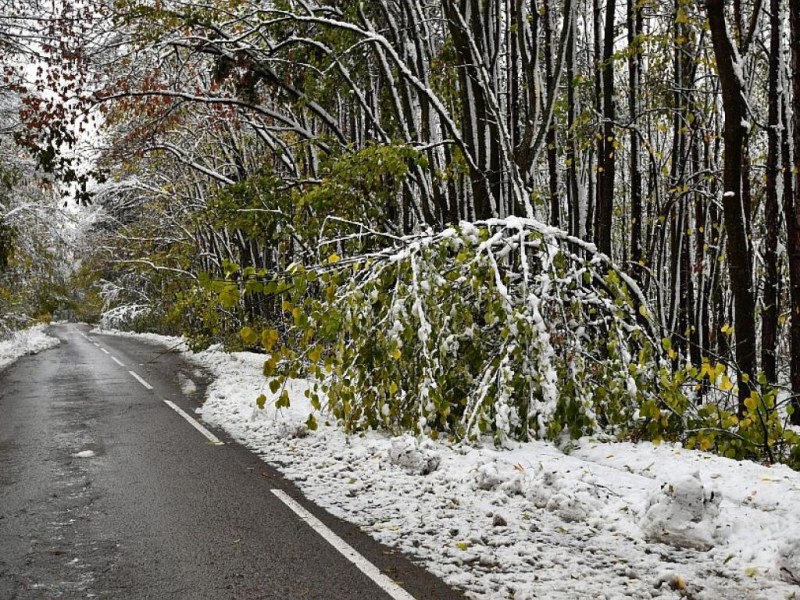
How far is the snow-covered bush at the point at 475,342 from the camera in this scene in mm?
7645

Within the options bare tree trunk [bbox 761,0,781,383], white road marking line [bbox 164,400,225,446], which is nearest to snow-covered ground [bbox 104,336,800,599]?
white road marking line [bbox 164,400,225,446]

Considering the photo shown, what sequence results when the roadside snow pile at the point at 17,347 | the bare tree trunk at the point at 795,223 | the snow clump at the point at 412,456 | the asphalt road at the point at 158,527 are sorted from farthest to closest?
the roadside snow pile at the point at 17,347 < the snow clump at the point at 412,456 < the bare tree trunk at the point at 795,223 < the asphalt road at the point at 158,527

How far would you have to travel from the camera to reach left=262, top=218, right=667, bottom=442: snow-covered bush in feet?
25.1

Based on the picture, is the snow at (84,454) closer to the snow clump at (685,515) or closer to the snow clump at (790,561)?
the snow clump at (685,515)

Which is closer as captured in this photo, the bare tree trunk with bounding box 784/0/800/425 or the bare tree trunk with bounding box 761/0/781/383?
the bare tree trunk with bounding box 784/0/800/425

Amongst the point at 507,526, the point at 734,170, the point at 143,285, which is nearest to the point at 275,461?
the point at 507,526

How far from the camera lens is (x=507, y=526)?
223 inches

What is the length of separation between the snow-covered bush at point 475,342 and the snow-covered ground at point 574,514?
459 millimetres

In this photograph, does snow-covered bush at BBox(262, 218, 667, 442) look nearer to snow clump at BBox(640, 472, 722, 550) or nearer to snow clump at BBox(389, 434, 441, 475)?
snow clump at BBox(389, 434, 441, 475)

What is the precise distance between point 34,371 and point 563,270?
63.3ft

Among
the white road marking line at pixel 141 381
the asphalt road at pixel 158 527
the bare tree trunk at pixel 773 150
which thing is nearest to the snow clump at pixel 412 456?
the asphalt road at pixel 158 527

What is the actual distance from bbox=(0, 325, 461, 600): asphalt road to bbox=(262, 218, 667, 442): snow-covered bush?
150 cm

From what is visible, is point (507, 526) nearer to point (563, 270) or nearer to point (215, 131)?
point (563, 270)

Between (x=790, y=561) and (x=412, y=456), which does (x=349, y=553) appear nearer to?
(x=412, y=456)
